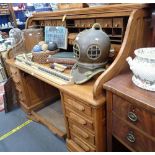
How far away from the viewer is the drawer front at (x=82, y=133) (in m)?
1.16

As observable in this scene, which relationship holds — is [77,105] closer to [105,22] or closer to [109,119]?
[109,119]

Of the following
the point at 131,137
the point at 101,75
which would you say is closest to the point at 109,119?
the point at 131,137

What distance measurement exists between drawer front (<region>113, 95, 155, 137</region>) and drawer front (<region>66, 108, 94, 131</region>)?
0.22m

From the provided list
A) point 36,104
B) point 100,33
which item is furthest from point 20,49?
point 100,33

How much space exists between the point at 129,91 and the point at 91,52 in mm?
355

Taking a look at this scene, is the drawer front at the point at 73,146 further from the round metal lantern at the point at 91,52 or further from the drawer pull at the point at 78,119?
the round metal lantern at the point at 91,52

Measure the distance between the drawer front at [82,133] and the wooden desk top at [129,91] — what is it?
0.40m

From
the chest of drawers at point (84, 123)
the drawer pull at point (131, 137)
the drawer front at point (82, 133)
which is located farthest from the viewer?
the drawer front at point (82, 133)

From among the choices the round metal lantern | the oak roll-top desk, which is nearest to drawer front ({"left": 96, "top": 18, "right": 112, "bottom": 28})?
the oak roll-top desk

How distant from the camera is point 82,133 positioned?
122 cm

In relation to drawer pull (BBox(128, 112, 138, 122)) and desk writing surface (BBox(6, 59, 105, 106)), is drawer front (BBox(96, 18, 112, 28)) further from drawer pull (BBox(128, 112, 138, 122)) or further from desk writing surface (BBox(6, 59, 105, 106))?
drawer pull (BBox(128, 112, 138, 122))

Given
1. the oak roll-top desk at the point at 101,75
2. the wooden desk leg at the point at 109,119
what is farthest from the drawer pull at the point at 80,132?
the wooden desk leg at the point at 109,119

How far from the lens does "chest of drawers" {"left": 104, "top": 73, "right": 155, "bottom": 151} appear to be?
77cm

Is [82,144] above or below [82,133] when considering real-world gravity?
below
